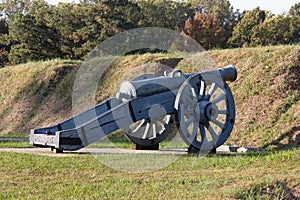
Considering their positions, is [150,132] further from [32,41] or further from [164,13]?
[164,13]

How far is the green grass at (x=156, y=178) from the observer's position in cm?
770

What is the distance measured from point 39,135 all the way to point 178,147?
3754mm

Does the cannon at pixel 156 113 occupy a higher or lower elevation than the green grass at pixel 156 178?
higher

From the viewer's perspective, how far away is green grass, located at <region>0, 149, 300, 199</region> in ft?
25.2

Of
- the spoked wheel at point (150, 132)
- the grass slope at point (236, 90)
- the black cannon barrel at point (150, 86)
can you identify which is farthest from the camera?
the grass slope at point (236, 90)

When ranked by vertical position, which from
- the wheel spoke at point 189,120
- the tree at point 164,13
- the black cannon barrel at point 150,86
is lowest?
the wheel spoke at point 189,120

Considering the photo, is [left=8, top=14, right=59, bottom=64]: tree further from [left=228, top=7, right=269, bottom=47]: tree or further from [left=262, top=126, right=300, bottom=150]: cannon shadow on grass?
[left=262, top=126, right=300, bottom=150]: cannon shadow on grass

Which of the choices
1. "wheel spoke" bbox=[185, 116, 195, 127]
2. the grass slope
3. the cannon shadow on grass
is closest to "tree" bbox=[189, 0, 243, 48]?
the grass slope

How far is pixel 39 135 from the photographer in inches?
491

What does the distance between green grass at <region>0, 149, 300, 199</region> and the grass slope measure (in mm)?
2908

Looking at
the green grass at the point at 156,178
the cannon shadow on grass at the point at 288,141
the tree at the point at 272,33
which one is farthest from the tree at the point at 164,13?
the green grass at the point at 156,178

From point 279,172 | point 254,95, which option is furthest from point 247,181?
point 254,95

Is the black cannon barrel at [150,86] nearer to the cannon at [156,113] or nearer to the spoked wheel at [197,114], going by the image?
the cannon at [156,113]

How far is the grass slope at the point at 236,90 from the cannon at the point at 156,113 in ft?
6.20
